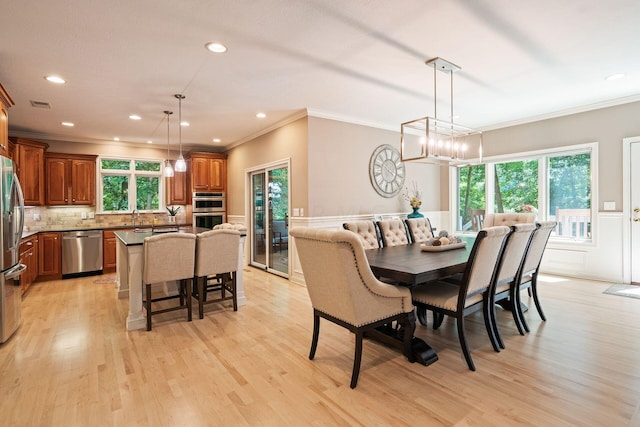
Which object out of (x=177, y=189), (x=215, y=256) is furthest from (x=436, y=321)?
(x=177, y=189)

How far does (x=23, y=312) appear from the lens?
3773 mm

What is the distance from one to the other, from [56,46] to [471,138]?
649 cm

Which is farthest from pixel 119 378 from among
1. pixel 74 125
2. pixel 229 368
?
pixel 74 125

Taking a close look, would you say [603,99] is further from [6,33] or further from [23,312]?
[23,312]

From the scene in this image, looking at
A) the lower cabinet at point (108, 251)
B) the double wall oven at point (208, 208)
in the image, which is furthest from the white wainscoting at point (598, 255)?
the lower cabinet at point (108, 251)

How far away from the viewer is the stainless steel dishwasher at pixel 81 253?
5543mm

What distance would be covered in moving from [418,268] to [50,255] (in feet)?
19.6

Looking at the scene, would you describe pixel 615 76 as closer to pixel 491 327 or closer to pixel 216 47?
pixel 491 327

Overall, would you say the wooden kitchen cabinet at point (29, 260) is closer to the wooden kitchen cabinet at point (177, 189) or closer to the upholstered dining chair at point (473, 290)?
the wooden kitchen cabinet at point (177, 189)

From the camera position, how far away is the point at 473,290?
246 centimetres

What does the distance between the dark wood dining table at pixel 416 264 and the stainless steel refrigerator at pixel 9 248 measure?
3.17 metres

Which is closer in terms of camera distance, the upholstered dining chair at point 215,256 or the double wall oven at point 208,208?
the upholstered dining chair at point 215,256

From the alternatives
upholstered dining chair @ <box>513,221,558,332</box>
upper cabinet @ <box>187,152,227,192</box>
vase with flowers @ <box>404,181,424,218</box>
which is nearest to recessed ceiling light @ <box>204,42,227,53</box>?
upholstered dining chair @ <box>513,221,558,332</box>

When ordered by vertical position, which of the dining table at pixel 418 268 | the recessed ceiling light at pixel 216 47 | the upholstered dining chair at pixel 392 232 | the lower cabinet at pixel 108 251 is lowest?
the lower cabinet at pixel 108 251
